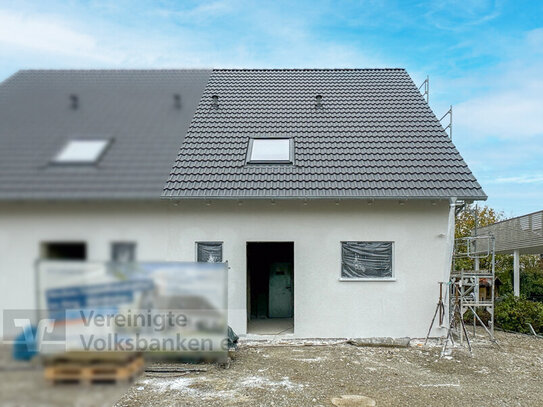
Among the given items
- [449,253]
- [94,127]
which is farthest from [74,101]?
[449,253]

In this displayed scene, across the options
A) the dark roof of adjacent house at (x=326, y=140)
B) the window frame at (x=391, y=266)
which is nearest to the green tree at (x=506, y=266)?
the dark roof of adjacent house at (x=326, y=140)

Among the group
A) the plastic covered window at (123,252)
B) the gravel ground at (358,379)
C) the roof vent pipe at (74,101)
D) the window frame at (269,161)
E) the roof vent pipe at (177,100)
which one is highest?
the window frame at (269,161)

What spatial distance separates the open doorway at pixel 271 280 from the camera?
15.0 metres

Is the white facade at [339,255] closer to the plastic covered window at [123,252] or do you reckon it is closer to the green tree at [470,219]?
the plastic covered window at [123,252]

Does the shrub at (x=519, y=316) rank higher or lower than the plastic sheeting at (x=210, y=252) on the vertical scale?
lower

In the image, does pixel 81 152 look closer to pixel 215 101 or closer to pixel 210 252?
pixel 210 252

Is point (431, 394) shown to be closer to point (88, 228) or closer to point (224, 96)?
point (88, 228)

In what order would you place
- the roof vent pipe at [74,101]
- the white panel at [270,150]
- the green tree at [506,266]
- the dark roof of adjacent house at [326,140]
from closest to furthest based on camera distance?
1. the roof vent pipe at [74,101]
2. the dark roof of adjacent house at [326,140]
3. the white panel at [270,150]
4. the green tree at [506,266]

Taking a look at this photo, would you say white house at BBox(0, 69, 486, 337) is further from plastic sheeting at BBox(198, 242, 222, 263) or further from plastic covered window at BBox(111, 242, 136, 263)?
plastic covered window at BBox(111, 242, 136, 263)

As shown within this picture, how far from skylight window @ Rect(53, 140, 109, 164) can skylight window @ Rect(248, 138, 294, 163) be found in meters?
10.6

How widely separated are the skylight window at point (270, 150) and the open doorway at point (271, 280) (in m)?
3.90

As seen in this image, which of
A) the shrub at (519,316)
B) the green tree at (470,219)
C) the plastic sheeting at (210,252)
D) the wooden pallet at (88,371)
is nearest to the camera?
the wooden pallet at (88,371)

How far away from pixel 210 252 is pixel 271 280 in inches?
188

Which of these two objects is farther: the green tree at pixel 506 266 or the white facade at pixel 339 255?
the green tree at pixel 506 266
